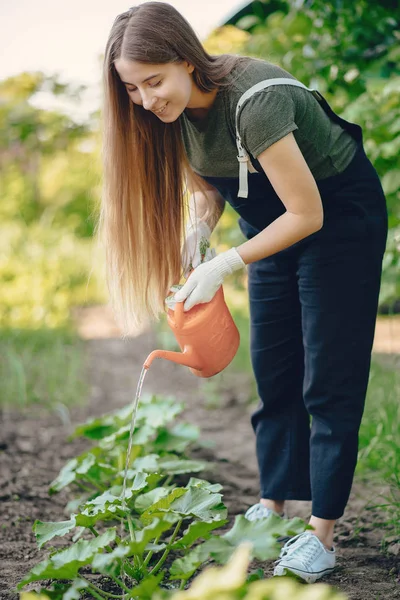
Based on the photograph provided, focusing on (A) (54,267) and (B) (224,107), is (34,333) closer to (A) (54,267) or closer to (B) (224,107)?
(A) (54,267)

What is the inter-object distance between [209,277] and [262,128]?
37cm

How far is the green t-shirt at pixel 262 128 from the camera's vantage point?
59.1 inches

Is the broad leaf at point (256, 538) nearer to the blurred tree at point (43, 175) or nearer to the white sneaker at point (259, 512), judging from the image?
the white sneaker at point (259, 512)

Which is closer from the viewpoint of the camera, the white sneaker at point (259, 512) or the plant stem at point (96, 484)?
the white sneaker at point (259, 512)

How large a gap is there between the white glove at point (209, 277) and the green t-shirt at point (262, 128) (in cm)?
24

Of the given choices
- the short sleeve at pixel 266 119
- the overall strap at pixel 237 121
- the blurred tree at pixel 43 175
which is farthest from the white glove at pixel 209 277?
the blurred tree at pixel 43 175

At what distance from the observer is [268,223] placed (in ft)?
5.94

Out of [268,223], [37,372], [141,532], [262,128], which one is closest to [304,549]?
[141,532]

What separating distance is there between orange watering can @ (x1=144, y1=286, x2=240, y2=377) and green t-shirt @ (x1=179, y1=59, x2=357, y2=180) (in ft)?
1.17

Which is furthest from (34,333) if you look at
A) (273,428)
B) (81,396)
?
(273,428)

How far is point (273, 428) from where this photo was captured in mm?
2025

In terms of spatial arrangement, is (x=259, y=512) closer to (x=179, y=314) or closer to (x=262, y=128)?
(x=179, y=314)

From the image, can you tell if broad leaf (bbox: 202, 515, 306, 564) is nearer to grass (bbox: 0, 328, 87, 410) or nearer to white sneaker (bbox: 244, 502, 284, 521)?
white sneaker (bbox: 244, 502, 284, 521)

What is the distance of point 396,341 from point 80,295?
2.80 m
